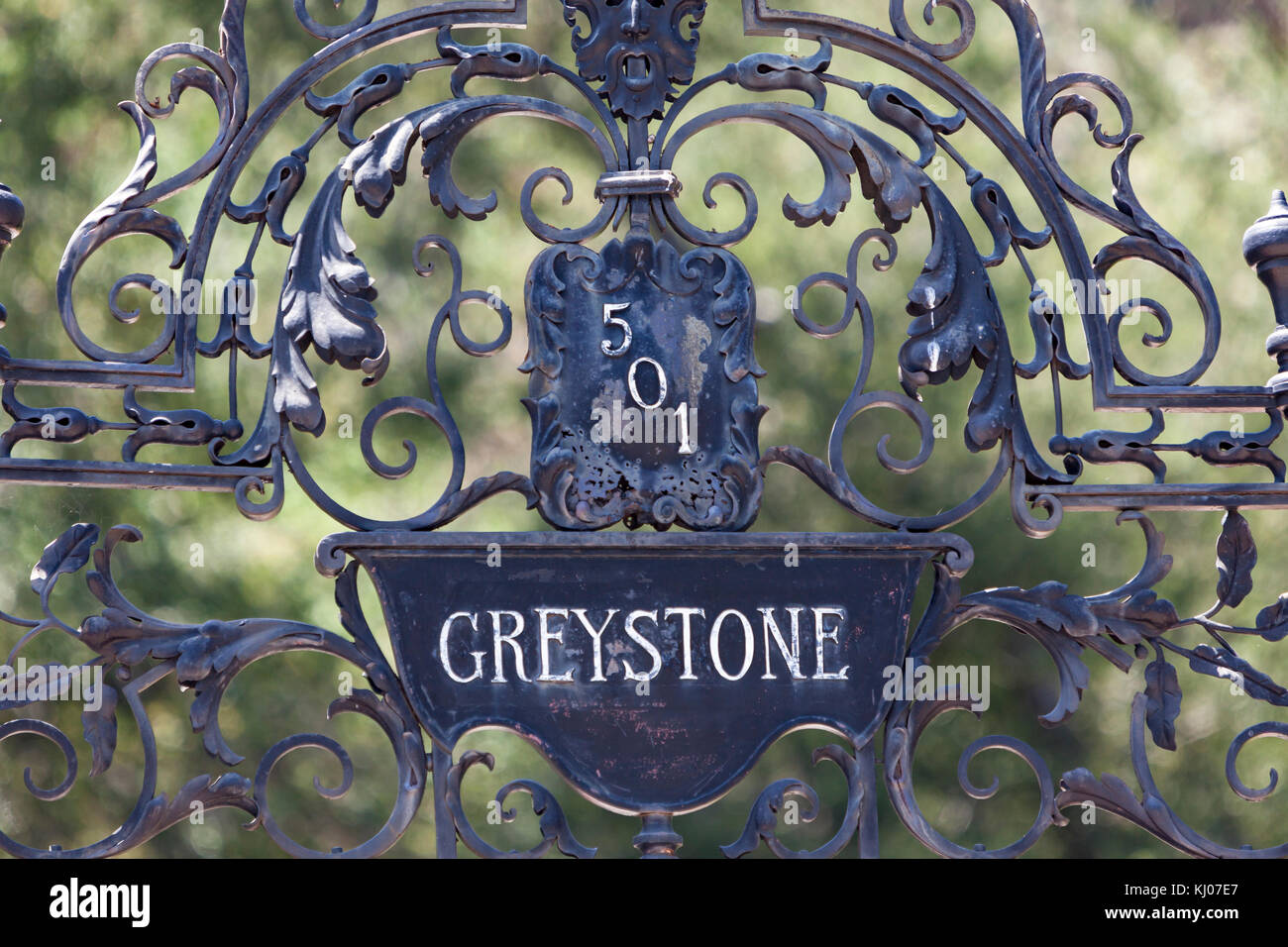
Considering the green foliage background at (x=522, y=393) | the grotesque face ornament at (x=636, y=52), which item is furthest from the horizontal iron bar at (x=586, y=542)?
the green foliage background at (x=522, y=393)

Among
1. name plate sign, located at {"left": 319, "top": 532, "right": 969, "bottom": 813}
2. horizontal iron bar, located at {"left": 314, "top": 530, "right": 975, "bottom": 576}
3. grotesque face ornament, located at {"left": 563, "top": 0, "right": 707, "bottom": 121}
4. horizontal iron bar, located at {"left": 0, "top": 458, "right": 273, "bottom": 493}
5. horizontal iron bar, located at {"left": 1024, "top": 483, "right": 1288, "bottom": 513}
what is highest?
grotesque face ornament, located at {"left": 563, "top": 0, "right": 707, "bottom": 121}

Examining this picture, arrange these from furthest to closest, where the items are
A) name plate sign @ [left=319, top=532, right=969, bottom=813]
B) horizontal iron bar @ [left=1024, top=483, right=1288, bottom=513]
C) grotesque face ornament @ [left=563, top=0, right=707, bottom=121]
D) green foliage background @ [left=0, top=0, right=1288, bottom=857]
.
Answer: green foliage background @ [left=0, top=0, right=1288, bottom=857], grotesque face ornament @ [left=563, top=0, right=707, bottom=121], horizontal iron bar @ [left=1024, top=483, right=1288, bottom=513], name plate sign @ [left=319, top=532, right=969, bottom=813]

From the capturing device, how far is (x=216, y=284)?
148 inches

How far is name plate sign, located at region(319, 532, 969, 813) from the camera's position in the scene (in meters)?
3.57

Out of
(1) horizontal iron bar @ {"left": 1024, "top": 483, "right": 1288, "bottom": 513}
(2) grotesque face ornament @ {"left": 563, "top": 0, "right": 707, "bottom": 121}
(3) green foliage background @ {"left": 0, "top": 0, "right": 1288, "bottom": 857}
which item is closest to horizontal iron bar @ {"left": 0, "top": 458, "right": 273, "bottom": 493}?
(2) grotesque face ornament @ {"left": 563, "top": 0, "right": 707, "bottom": 121}

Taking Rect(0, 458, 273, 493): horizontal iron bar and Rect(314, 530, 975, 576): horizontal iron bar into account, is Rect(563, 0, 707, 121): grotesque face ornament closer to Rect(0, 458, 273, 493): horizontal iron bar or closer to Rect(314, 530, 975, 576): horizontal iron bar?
Rect(314, 530, 975, 576): horizontal iron bar

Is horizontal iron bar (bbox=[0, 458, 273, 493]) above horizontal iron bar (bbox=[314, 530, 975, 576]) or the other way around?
above

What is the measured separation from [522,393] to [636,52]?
2.78 m

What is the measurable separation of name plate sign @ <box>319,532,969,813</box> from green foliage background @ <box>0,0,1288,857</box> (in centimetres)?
264

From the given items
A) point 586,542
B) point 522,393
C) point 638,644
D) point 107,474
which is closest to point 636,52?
point 586,542

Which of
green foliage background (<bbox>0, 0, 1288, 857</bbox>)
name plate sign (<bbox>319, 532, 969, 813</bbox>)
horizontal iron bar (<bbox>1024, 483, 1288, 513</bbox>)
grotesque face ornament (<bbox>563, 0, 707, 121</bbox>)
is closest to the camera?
name plate sign (<bbox>319, 532, 969, 813</bbox>)

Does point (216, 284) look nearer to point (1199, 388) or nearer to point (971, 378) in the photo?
point (1199, 388)

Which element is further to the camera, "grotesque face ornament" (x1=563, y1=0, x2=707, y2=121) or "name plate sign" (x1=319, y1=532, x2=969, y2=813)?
"grotesque face ornament" (x1=563, y1=0, x2=707, y2=121)

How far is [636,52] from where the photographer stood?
3.88 meters
